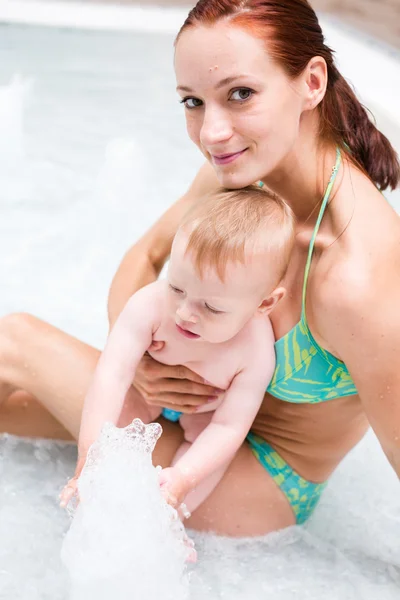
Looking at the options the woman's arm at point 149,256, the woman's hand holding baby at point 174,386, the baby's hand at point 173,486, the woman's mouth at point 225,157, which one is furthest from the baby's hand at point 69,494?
the woman's mouth at point 225,157

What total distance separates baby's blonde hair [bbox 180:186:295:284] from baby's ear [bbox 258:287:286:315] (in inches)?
2.3

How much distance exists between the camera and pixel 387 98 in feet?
12.3

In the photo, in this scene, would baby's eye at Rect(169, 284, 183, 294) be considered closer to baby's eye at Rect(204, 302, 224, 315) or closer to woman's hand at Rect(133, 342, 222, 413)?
baby's eye at Rect(204, 302, 224, 315)

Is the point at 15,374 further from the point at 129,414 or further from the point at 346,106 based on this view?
the point at 346,106

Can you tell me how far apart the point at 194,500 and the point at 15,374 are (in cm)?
51

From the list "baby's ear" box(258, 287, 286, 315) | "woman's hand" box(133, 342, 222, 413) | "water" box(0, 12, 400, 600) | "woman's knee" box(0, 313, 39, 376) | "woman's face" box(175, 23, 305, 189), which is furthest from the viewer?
"woman's knee" box(0, 313, 39, 376)

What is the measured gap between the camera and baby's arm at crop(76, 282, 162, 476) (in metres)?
1.59

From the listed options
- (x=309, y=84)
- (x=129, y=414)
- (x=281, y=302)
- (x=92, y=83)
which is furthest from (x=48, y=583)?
(x=92, y=83)

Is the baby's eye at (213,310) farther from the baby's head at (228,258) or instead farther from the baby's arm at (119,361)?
the baby's arm at (119,361)

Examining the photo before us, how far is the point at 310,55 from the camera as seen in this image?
149cm

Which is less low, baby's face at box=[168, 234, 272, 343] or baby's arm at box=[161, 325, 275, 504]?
baby's face at box=[168, 234, 272, 343]

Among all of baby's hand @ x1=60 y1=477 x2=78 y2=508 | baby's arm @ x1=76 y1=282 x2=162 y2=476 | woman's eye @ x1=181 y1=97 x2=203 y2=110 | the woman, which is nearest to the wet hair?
the woman

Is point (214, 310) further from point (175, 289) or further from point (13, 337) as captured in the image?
point (13, 337)

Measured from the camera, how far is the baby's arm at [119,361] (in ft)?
5.23
